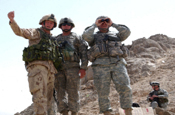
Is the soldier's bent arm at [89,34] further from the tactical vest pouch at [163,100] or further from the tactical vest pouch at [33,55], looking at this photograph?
the tactical vest pouch at [163,100]

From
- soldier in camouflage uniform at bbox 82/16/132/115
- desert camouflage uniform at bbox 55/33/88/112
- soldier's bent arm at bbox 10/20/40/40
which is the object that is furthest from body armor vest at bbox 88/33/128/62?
soldier's bent arm at bbox 10/20/40/40

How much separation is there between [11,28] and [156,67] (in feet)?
41.1

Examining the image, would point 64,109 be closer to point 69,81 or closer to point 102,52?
point 69,81

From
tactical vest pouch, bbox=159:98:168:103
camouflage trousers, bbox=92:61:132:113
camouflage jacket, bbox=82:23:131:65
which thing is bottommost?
tactical vest pouch, bbox=159:98:168:103

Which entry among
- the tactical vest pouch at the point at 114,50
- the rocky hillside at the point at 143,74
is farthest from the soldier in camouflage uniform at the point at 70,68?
the rocky hillside at the point at 143,74

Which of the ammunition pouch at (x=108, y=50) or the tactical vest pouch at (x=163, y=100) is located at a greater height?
the ammunition pouch at (x=108, y=50)

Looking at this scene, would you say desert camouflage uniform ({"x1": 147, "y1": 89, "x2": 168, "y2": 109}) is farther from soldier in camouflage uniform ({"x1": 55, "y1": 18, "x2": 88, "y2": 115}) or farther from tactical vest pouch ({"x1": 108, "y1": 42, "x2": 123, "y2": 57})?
soldier in camouflage uniform ({"x1": 55, "y1": 18, "x2": 88, "y2": 115})

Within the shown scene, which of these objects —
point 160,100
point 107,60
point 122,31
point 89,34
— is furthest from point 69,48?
point 160,100

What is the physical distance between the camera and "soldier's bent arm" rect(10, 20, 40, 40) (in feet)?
11.9

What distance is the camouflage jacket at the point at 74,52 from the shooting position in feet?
15.1

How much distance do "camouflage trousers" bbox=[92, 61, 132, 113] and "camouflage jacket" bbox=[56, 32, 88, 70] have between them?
49 cm

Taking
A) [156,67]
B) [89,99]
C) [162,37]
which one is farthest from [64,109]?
[162,37]

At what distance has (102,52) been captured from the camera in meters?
4.30

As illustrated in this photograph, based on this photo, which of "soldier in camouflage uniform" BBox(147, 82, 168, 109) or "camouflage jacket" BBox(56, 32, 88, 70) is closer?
"camouflage jacket" BBox(56, 32, 88, 70)
